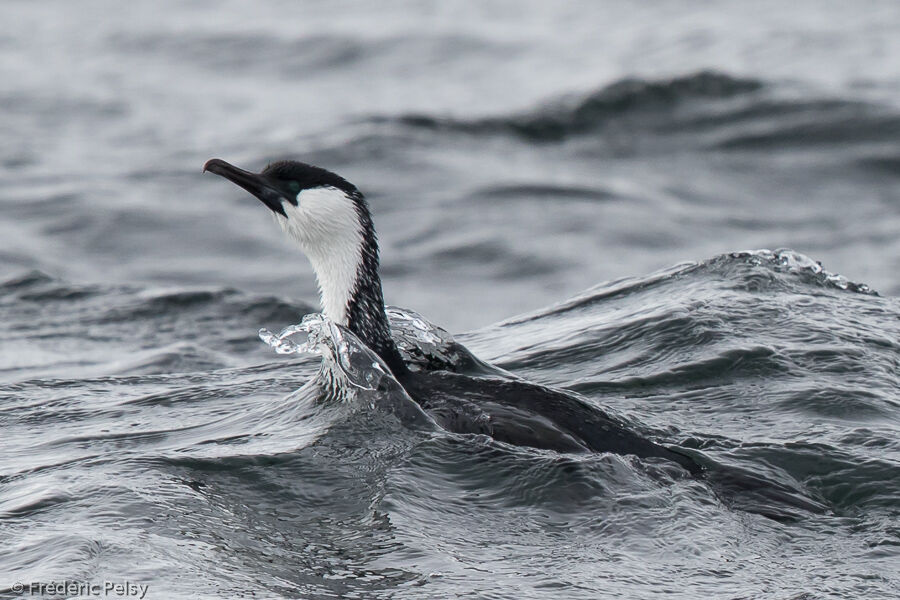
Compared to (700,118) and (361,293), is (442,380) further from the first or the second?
(700,118)

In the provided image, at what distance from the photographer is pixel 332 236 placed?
7.01m

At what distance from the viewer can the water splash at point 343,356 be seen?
6.75m

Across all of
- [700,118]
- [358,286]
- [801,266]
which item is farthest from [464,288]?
[358,286]

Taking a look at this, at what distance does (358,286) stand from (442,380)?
684 mm

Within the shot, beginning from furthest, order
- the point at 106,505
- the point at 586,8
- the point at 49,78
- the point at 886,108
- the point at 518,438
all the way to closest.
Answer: the point at 586,8 → the point at 49,78 → the point at 886,108 → the point at 518,438 → the point at 106,505

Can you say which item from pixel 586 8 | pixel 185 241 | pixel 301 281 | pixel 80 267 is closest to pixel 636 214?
pixel 301 281

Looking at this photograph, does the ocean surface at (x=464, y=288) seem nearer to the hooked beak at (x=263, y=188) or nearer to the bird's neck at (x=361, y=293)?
the bird's neck at (x=361, y=293)

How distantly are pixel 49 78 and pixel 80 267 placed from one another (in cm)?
714

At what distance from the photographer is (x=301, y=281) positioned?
12.8 m

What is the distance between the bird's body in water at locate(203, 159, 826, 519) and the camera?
606cm

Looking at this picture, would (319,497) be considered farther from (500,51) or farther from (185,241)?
(500,51)

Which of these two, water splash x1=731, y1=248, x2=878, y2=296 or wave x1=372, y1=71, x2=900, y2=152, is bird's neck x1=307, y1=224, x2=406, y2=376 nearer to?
water splash x1=731, y1=248, x2=878, y2=296

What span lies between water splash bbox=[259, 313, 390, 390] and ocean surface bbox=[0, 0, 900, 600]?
142 millimetres

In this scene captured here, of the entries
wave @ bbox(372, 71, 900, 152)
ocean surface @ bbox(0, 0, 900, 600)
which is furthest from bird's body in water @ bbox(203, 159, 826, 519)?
wave @ bbox(372, 71, 900, 152)
